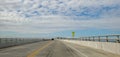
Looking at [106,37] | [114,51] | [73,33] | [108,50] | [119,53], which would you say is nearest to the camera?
[119,53]

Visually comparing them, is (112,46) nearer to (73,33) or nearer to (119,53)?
(119,53)

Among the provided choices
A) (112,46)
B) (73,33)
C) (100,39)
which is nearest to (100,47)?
(100,39)

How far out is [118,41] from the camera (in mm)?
21812

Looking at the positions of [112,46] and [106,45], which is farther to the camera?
[106,45]

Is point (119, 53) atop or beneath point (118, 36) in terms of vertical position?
beneath

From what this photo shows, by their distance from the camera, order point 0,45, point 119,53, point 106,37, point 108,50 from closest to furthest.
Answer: point 119,53 < point 108,50 < point 106,37 < point 0,45

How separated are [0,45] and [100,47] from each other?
15417 mm

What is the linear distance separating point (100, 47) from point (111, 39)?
14.1 feet

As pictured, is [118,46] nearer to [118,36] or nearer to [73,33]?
[118,36]

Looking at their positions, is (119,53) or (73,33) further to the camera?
(73,33)

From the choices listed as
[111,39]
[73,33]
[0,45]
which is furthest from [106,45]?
[73,33]

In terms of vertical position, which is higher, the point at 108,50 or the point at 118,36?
the point at 118,36

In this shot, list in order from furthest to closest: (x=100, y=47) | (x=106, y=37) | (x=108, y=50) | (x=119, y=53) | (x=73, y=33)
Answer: (x=73, y=33)
(x=100, y=47)
(x=106, y=37)
(x=108, y=50)
(x=119, y=53)

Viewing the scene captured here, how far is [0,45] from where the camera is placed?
34.2 meters
